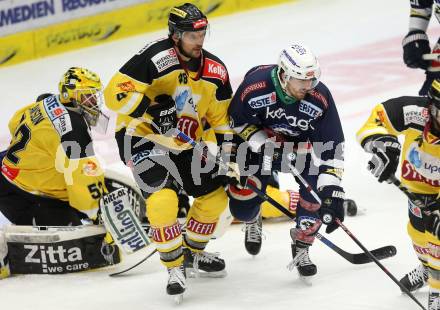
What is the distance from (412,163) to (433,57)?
1.63 meters

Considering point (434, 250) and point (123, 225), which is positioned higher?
point (434, 250)

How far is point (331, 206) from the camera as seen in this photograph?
5.35m

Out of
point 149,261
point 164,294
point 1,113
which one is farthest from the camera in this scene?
point 1,113

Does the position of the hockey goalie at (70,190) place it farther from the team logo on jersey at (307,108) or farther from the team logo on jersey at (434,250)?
the team logo on jersey at (434,250)

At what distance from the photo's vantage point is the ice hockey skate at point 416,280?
538 cm

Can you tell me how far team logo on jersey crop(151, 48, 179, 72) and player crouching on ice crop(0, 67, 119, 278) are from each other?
0.68 m

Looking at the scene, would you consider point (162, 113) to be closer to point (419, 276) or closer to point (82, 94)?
point (82, 94)

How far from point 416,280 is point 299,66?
118 centimetres

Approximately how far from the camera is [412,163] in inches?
200

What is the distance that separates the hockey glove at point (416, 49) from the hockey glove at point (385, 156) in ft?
5.86

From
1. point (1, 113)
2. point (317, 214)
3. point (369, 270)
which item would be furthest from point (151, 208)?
point (1, 113)

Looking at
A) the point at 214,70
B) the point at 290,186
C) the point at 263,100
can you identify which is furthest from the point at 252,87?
the point at 290,186

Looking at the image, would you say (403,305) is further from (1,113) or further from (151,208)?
(1,113)

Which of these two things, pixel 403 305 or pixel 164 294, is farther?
pixel 164 294
